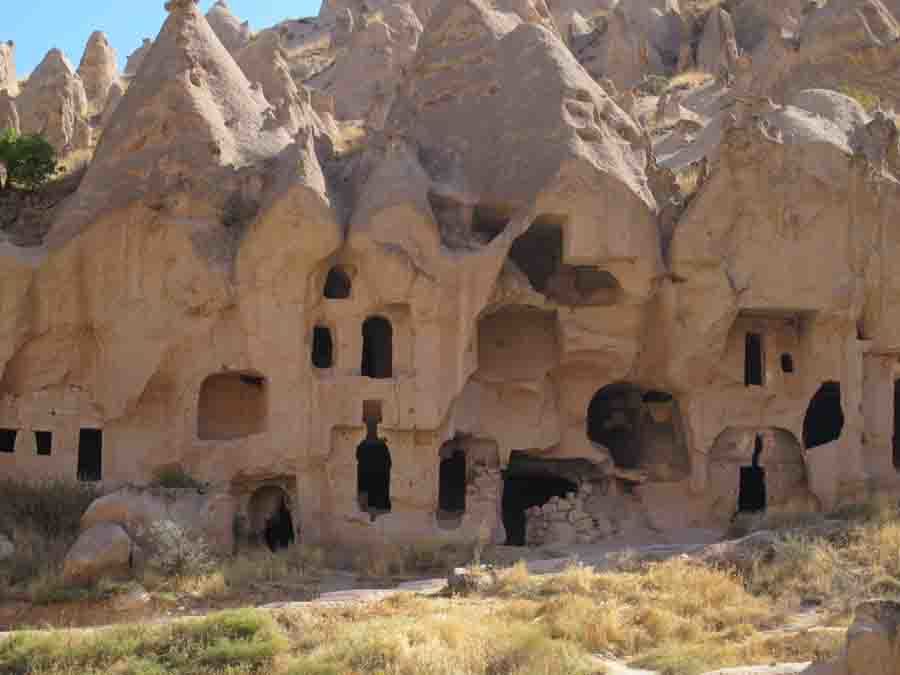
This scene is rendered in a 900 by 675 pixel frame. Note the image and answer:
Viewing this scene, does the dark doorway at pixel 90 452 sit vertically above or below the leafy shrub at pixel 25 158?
below

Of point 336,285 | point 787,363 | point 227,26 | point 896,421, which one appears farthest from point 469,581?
point 227,26

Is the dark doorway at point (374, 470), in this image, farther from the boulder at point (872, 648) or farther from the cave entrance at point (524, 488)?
the boulder at point (872, 648)

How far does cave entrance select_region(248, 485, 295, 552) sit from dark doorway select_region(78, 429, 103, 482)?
2.99 meters

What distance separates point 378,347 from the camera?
23.2 m

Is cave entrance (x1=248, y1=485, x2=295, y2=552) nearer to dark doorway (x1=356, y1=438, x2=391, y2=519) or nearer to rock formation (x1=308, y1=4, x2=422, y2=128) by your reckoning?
dark doorway (x1=356, y1=438, x2=391, y2=519)

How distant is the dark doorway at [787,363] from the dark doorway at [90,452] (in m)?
12.9

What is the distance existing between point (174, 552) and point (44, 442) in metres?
4.48

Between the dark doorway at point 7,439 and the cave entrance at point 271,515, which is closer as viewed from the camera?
the dark doorway at point 7,439

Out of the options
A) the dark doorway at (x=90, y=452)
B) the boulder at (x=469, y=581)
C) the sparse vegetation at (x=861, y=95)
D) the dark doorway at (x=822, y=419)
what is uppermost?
the sparse vegetation at (x=861, y=95)

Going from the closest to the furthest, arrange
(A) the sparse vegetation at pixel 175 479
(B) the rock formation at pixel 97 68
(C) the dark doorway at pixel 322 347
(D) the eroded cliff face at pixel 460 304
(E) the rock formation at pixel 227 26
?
(A) the sparse vegetation at pixel 175 479 < (D) the eroded cliff face at pixel 460 304 < (C) the dark doorway at pixel 322 347 < (B) the rock formation at pixel 97 68 < (E) the rock formation at pixel 227 26

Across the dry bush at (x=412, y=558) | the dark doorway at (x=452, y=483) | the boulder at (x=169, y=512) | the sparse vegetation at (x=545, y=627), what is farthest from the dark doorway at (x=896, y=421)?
the boulder at (x=169, y=512)

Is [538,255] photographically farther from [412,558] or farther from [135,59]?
[135,59]

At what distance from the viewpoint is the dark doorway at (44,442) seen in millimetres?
20781

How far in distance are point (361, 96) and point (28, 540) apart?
2491cm
